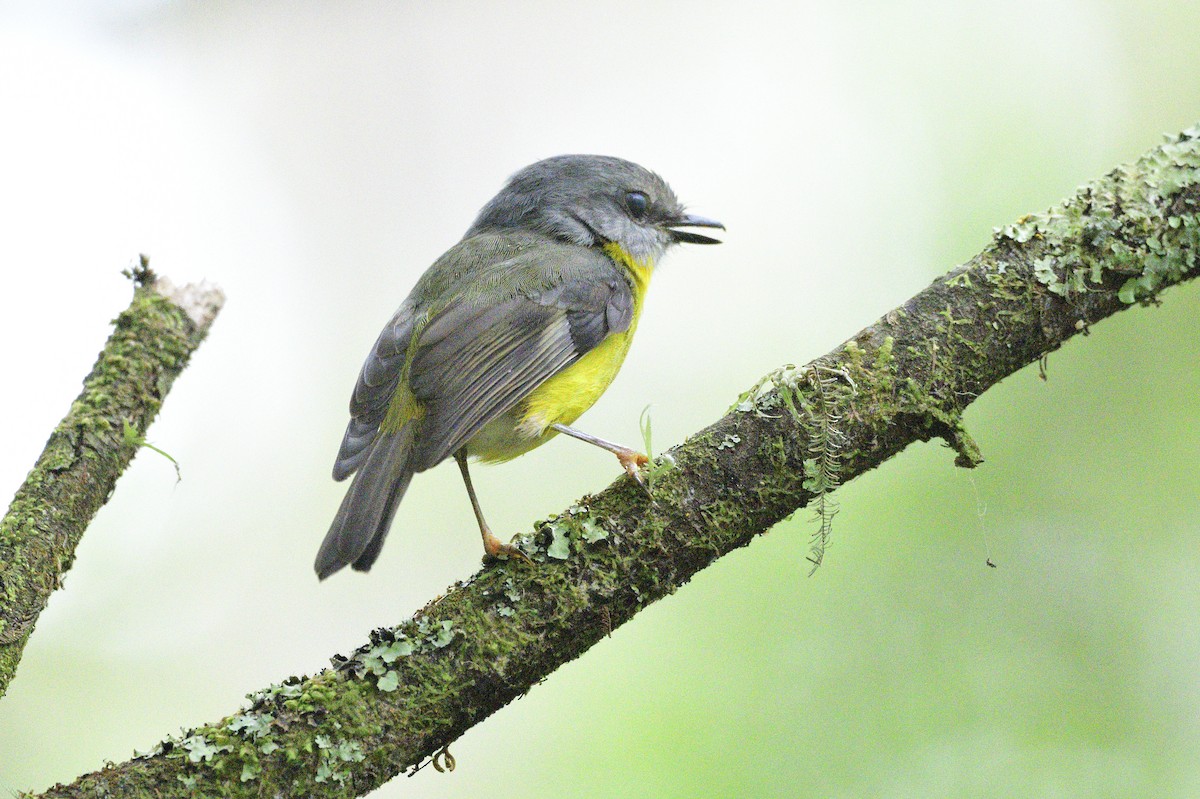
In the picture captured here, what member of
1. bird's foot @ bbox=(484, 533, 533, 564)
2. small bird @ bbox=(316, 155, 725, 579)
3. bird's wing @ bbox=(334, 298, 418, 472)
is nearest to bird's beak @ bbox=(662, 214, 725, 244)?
small bird @ bbox=(316, 155, 725, 579)

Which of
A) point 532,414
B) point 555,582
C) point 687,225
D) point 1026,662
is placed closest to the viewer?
point 555,582

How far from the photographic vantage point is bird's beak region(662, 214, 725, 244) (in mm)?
4684

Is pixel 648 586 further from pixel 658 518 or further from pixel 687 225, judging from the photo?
pixel 687 225

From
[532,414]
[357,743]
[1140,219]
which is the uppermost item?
[532,414]

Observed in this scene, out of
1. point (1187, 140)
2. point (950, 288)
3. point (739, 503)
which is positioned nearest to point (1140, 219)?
point (1187, 140)

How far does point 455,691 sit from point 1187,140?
253cm

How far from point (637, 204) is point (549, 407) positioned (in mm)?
1521

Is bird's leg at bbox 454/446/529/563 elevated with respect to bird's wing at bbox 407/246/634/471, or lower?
lower

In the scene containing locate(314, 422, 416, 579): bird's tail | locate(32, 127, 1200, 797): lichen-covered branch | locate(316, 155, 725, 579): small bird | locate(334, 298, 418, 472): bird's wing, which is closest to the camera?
locate(32, 127, 1200, 797): lichen-covered branch

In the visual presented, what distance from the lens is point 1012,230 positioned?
271 centimetres

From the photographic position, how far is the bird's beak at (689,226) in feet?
15.4

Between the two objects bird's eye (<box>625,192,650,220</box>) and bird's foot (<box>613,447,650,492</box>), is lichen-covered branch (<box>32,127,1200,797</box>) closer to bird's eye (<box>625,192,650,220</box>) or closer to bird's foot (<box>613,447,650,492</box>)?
bird's foot (<box>613,447,650,492</box>)

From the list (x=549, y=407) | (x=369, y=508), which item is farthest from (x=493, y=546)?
(x=549, y=407)

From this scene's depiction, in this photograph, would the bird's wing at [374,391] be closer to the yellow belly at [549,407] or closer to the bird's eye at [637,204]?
the yellow belly at [549,407]
